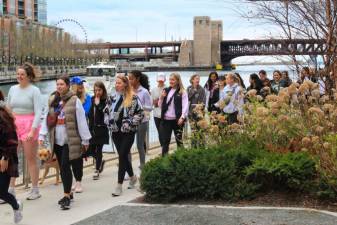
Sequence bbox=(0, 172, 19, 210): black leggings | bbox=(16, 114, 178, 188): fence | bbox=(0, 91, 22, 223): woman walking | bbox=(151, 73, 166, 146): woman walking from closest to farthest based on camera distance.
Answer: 1. bbox=(0, 91, 22, 223): woman walking
2. bbox=(0, 172, 19, 210): black leggings
3. bbox=(16, 114, 178, 188): fence
4. bbox=(151, 73, 166, 146): woman walking

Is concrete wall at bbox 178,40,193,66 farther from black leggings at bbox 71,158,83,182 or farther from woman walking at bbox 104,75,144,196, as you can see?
black leggings at bbox 71,158,83,182

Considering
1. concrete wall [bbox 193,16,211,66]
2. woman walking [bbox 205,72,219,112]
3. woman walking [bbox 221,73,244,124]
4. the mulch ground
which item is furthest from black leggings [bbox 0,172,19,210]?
concrete wall [bbox 193,16,211,66]

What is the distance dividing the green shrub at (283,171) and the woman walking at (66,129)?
2.43 meters

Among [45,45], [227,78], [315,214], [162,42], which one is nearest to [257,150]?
[315,214]

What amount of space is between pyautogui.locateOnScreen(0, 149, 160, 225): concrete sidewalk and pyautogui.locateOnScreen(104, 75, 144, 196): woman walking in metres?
0.39

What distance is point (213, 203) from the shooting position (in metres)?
7.83

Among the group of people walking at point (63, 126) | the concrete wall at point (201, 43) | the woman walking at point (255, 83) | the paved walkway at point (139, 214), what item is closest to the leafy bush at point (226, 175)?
the paved walkway at point (139, 214)

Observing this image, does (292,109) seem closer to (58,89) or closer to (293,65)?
(293,65)

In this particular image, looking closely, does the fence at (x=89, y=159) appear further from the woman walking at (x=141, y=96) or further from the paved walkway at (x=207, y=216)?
the paved walkway at (x=207, y=216)

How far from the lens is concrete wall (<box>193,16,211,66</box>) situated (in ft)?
405

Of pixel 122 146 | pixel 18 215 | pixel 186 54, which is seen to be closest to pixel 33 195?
pixel 122 146

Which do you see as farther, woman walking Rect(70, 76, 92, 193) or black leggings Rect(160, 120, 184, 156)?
black leggings Rect(160, 120, 184, 156)

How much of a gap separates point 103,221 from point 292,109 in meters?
3.60

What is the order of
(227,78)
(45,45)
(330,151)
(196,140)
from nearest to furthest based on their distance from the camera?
(330,151) < (196,140) < (227,78) < (45,45)
